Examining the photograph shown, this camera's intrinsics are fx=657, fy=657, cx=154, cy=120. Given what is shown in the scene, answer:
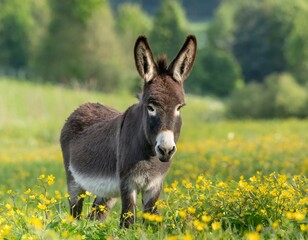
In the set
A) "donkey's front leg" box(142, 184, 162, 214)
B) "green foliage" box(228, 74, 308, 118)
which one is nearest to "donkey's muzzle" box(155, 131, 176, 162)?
"donkey's front leg" box(142, 184, 162, 214)

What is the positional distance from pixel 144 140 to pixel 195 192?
1.88ft

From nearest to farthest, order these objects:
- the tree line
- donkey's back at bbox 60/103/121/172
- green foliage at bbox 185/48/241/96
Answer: donkey's back at bbox 60/103/121/172, the tree line, green foliage at bbox 185/48/241/96

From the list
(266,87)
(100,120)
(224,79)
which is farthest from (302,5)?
(100,120)

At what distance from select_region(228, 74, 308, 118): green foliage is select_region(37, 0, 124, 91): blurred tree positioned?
21.0 meters

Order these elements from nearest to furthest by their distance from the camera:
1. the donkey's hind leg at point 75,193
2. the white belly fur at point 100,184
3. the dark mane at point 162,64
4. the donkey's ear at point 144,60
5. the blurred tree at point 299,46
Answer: the donkey's ear at point 144,60, the dark mane at point 162,64, the white belly fur at point 100,184, the donkey's hind leg at point 75,193, the blurred tree at point 299,46

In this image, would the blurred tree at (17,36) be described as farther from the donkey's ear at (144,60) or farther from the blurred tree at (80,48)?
the donkey's ear at (144,60)

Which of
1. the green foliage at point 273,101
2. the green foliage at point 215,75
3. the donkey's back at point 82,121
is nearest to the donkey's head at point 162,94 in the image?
the donkey's back at point 82,121

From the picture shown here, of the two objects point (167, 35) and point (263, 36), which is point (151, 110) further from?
point (263, 36)

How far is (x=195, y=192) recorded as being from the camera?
5.18 metres

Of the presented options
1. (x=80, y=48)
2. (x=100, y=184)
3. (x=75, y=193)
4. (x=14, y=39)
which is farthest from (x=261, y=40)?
(x=100, y=184)

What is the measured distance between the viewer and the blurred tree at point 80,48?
5319cm

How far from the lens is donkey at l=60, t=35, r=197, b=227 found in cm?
496

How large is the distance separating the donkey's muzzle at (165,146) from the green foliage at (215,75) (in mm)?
55294

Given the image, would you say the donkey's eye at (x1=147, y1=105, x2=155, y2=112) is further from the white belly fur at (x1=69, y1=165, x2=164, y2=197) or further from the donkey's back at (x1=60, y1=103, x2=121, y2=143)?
the donkey's back at (x1=60, y1=103, x2=121, y2=143)
